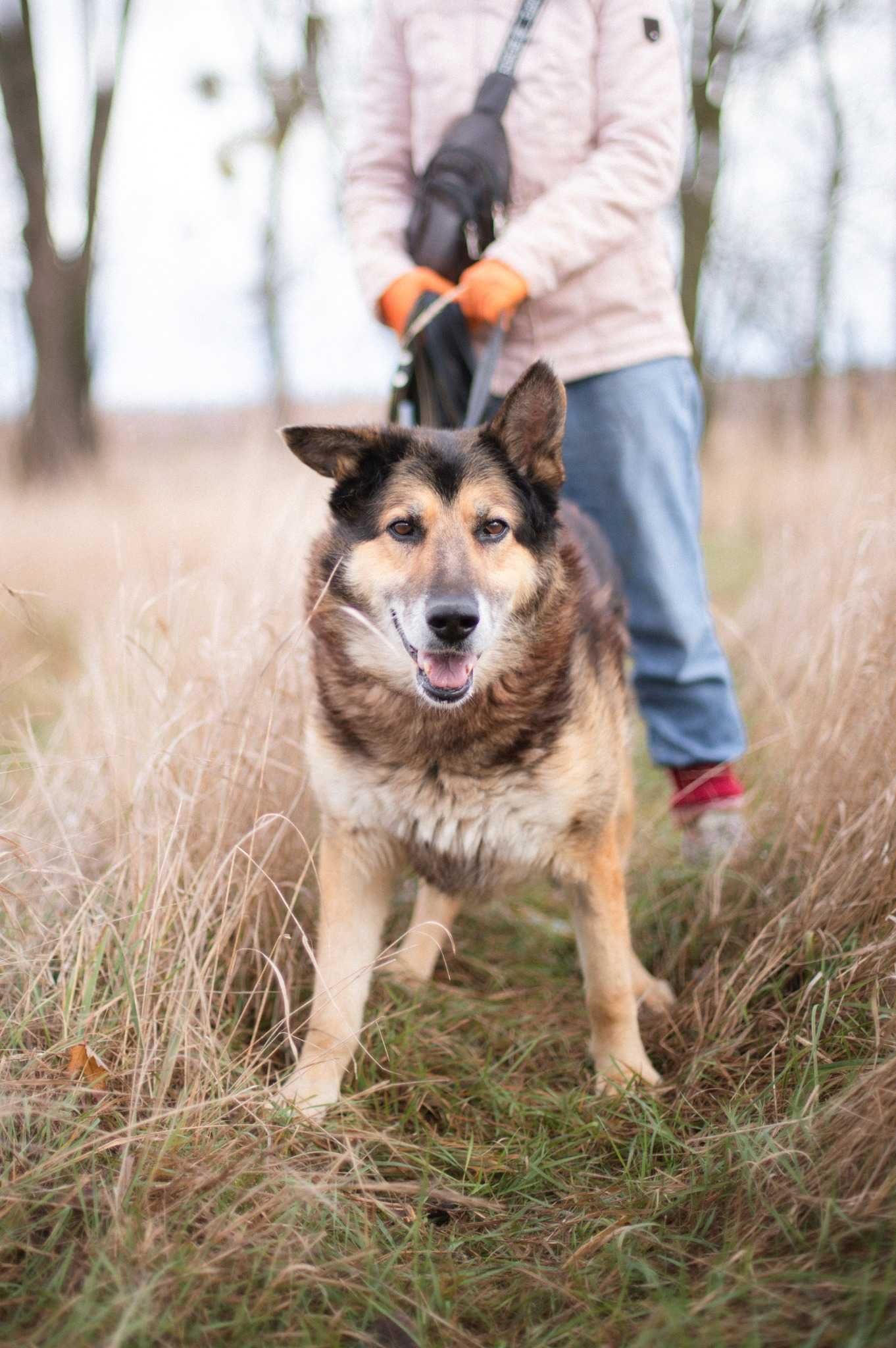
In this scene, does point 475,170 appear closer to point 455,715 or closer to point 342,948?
point 455,715

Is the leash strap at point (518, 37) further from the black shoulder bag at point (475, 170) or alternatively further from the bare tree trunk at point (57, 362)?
the bare tree trunk at point (57, 362)

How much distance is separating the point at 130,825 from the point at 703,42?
33.2 ft

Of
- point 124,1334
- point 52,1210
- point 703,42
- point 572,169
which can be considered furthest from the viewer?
point 703,42

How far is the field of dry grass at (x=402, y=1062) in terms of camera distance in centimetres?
142

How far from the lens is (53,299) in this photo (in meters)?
11.1

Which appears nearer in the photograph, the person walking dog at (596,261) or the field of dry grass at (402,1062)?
the field of dry grass at (402,1062)

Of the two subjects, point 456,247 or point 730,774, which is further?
point 730,774

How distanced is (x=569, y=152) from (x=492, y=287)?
633mm

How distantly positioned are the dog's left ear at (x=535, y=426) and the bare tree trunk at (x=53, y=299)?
9.08m

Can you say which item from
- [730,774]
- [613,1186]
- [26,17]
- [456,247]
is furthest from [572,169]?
[26,17]

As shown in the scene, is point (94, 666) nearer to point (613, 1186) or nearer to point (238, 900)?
point (238, 900)

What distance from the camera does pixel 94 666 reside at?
120 inches

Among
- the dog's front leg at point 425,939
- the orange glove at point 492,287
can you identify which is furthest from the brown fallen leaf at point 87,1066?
the orange glove at point 492,287

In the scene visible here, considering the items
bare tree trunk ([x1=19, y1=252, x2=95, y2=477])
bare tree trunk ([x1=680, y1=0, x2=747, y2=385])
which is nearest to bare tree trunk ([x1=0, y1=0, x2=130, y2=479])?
bare tree trunk ([x1=19, y1=252, x2=95, y2=477])
